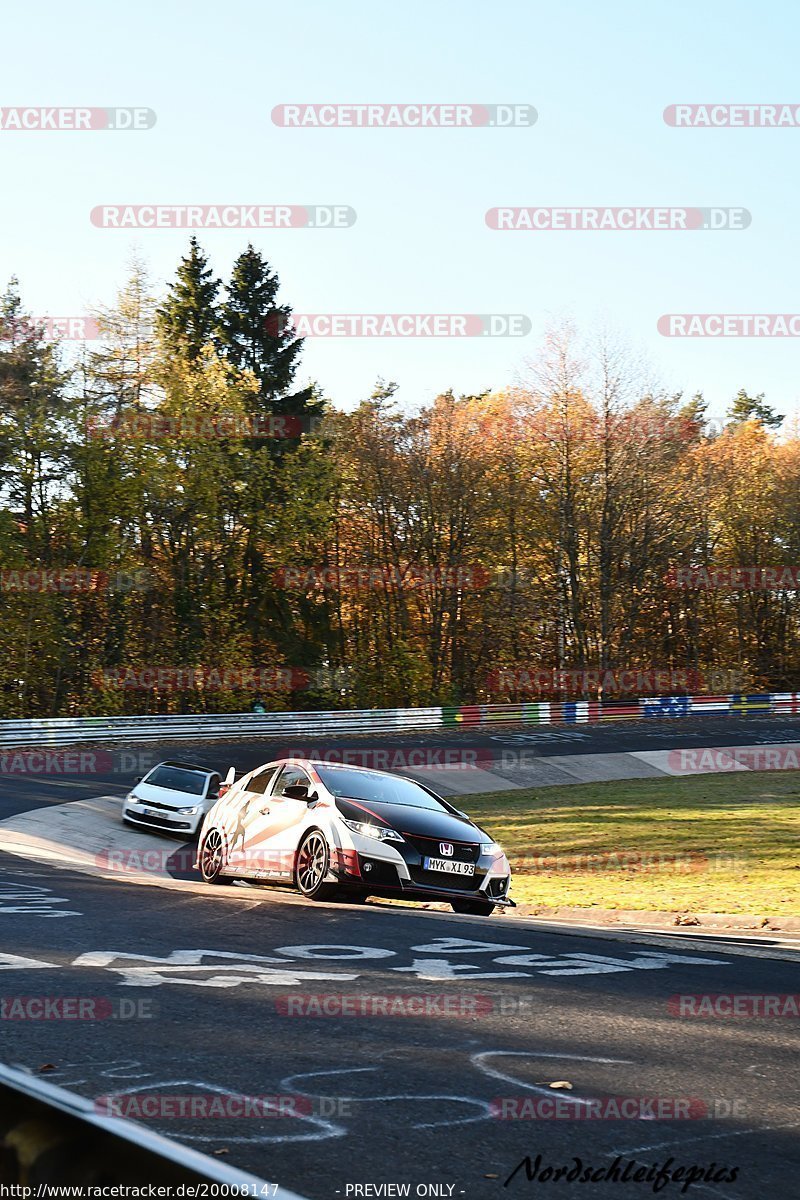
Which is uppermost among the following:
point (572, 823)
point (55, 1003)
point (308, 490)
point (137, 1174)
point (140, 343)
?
point (140, 343)

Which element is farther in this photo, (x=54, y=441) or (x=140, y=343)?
(x=140, y=343)

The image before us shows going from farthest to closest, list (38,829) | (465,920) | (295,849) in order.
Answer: (38,829) → (295,849) → (465,920)

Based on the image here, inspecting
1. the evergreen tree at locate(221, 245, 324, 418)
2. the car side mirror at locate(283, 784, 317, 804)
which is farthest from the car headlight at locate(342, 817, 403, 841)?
the evergreen tree at locate(221, 245, 324, 418)

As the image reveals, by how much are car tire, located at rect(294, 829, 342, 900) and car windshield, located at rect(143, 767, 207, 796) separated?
1028 cm

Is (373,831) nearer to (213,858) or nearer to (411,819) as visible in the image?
(411,819)

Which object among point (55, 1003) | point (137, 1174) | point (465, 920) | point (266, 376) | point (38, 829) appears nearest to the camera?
point (137, 1174)

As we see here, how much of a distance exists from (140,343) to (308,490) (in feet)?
27.8

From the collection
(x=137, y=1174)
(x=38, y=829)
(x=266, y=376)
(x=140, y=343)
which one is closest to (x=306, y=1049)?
(x=137, y=1174)

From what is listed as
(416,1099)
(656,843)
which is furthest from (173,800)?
(416,1099)

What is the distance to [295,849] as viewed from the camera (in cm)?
1287

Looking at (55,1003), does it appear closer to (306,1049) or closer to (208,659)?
(306,1049)

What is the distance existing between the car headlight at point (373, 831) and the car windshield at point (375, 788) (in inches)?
22.2

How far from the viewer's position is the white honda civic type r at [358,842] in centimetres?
1205

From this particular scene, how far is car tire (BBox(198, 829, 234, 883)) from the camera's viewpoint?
573 inches
